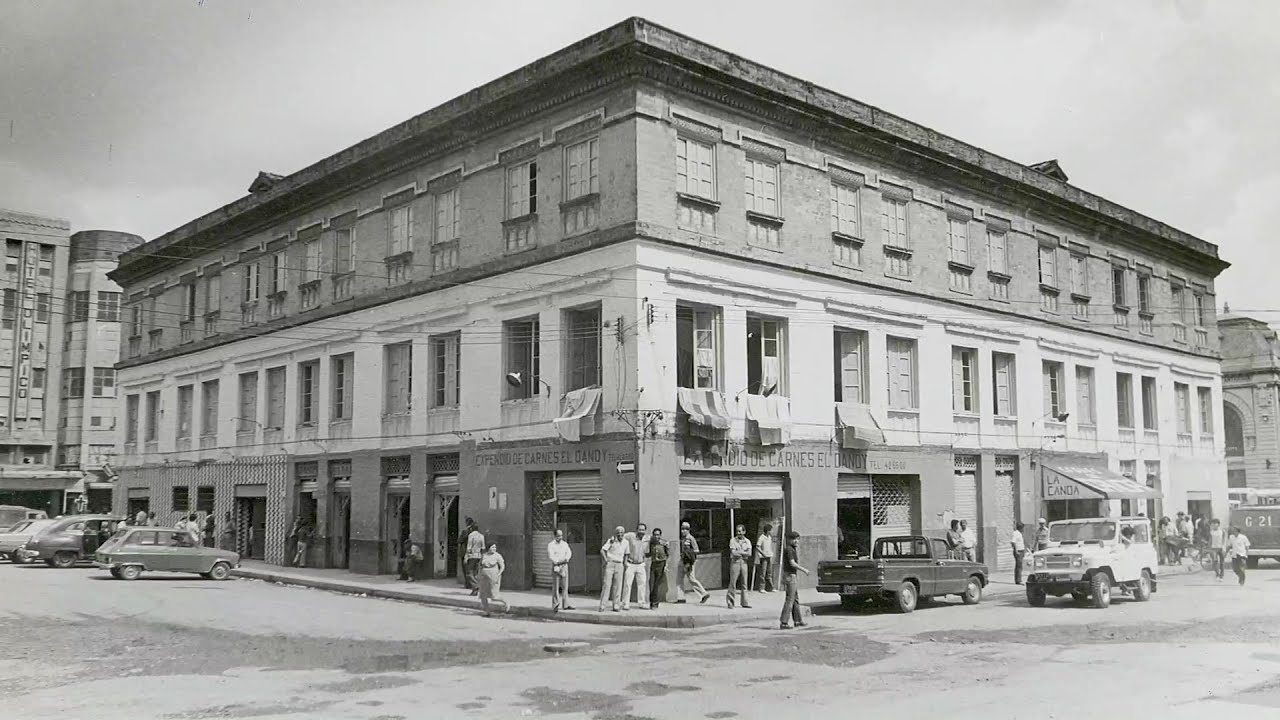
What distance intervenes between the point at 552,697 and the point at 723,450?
12.4 metres

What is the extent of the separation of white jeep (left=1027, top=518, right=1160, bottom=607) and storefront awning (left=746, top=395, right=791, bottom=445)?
605 cm

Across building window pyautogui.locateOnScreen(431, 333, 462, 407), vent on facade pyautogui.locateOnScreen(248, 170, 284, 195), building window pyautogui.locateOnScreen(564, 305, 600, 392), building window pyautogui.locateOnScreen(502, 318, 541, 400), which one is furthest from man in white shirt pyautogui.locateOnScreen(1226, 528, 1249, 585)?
vent on facade pyautogui.locateOnScreen(248, 170, 284, 195)

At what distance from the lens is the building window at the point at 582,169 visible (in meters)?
23.4

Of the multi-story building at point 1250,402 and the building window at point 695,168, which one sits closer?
the building window at point 695,168

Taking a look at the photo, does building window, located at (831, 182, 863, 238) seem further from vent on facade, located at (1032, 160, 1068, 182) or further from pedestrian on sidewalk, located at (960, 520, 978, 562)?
vent on facade, located at (1032, 160, 1068, 182)

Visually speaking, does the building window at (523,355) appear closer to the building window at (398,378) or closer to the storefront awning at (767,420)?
the building window at (398,378)

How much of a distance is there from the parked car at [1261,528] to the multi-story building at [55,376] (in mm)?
40919

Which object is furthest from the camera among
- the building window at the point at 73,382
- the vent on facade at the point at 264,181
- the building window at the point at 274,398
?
the building window at the point at 73,382

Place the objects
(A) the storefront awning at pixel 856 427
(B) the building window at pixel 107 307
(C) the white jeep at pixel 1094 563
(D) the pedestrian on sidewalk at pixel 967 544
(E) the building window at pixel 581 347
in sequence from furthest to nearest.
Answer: (B) the building window at pixel 107 307 → (D) the pedestrian on sidewalk at pixel 967 544 → (A) the storefront awning at pixel 856 427 → (E) the building window at pixel 581 347 → (C) the white jeep at pixel 1094 563

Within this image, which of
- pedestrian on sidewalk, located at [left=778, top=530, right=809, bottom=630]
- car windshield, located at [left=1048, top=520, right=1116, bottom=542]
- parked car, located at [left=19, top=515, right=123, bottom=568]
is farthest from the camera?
parked car, located at [left=19, top=515, right=123, bottom=568]

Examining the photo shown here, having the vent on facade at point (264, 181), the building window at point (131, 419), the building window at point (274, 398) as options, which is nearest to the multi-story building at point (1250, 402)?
the building window at point (274, 398)

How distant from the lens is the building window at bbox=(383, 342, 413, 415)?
29.0 meters

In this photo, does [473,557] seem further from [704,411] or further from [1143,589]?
[1143,589]

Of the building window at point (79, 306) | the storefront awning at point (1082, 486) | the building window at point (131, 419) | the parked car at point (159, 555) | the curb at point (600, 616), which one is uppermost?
the building window at point (79, 306)
